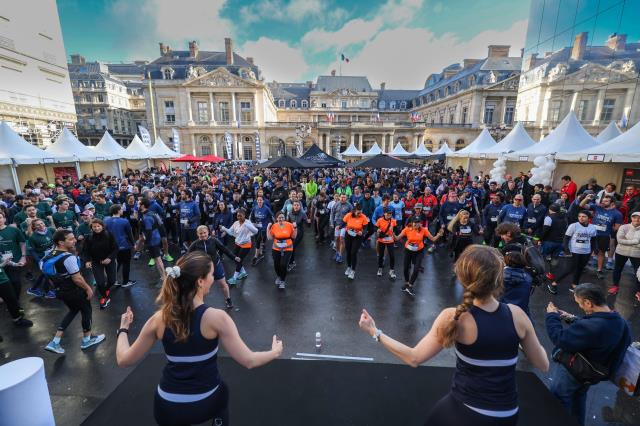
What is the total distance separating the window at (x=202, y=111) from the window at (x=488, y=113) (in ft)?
139

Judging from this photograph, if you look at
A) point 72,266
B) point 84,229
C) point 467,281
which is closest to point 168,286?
point 467,281

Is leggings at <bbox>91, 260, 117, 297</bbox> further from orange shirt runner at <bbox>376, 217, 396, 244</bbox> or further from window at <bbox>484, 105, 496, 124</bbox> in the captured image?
window at <bbox>484, 105, 496, 124</bbox>

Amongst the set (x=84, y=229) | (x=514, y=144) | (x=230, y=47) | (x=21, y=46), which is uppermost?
(x=230, y=47)

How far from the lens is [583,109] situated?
51.7 ft

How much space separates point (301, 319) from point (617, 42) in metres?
19.4

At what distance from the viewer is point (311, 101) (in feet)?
187

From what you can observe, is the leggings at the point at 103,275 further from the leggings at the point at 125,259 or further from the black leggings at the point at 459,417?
the black leggings at the point at 459,417

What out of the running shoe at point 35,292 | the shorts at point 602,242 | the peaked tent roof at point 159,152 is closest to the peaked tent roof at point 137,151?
the peaked tent roof at point 159,152

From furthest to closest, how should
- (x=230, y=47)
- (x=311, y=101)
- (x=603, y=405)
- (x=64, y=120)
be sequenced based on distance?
(x=311, y=101) → (x=230, y=47) → (x=64, y=120) → (x=603, y=405)

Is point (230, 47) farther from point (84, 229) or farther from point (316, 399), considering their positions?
point (316, 399)

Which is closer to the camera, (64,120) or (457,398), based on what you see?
(457,398)

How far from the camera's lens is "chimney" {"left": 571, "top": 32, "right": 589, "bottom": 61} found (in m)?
15.4

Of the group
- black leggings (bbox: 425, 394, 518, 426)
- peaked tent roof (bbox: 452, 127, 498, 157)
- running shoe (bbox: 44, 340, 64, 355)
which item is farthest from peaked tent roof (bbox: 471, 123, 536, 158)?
running shoe (bbox: 44, 340, 64, 355)

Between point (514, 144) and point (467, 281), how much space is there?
54.1 feet
